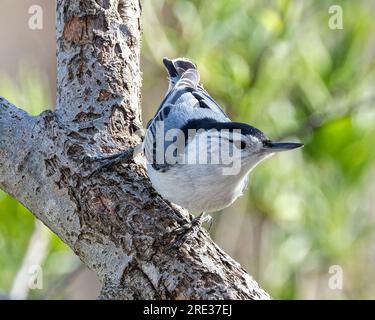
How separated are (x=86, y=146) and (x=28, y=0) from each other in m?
1.88

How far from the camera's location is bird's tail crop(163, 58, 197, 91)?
1826 mm

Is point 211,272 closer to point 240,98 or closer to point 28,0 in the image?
point 240,98

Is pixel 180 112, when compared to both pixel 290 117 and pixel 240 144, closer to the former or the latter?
pixel 240 144

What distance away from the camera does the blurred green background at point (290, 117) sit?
193cm

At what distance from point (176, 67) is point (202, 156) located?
409 mm

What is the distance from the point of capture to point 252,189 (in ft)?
6.61

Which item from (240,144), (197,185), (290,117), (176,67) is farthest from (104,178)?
(290,117)

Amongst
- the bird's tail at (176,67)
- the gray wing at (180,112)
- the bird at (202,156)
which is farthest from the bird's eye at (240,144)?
the bird's tail at (176,67)

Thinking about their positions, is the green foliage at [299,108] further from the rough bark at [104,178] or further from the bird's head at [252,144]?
the bird's head at [252,144]

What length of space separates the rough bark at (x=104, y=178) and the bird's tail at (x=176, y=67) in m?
0.12

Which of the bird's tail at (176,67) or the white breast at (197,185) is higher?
the bird's tail at (176,67)
